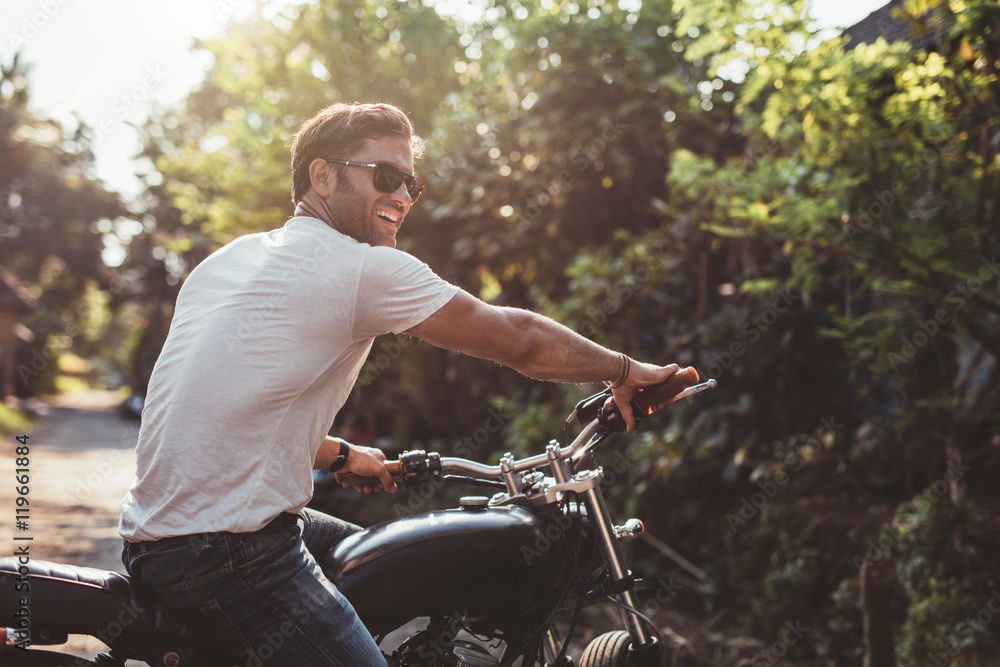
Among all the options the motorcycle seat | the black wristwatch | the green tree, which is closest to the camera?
the motorcycle seat

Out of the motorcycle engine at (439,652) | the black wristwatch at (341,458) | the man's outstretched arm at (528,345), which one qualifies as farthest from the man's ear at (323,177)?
the motorcycle engine at (439,652)

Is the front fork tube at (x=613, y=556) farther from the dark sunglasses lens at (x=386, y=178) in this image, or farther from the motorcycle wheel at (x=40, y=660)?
the motorcycle wheel at (x=40, y=660)

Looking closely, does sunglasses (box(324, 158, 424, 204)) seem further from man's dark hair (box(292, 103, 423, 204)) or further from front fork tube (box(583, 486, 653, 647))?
front fork tube (box(583, 486, 653, 647))

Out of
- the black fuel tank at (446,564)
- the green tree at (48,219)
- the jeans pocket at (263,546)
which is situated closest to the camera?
the jeans pocket at (263,546)

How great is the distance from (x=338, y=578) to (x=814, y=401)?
4.47 meters

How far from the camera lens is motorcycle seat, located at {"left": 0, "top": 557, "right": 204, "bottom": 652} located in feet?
5.36

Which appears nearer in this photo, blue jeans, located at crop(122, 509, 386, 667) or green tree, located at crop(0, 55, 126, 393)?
blue jeans, located at crop(122, 509, 386, 667)

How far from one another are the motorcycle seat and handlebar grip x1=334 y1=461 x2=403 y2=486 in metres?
0.80

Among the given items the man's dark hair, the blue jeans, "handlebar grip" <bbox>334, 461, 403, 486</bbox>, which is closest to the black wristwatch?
"handlebar grip" <bbox>334, 461, 403, 486</bbox>

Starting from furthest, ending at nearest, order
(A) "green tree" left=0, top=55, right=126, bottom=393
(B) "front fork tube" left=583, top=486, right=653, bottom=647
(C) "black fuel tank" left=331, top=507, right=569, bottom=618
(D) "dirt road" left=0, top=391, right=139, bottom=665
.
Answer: (A) "green tree" left=0, top=55, right=126, bottom=393 < (D) "dirt road" left=0, top=391, right=139, bottom=665 < (B) "front fork tube" left=583, top=486, right=653, bottom=647 < (C) "black fuel tank" left=331, top=507, right=569, bottom=618

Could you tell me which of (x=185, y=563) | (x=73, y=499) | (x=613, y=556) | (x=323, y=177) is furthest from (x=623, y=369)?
(x=73, y=499)

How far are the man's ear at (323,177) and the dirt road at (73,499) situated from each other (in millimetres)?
1866

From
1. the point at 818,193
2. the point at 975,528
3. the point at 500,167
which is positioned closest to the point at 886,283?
the point at 818,193

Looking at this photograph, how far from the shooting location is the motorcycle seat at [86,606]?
1634mm
